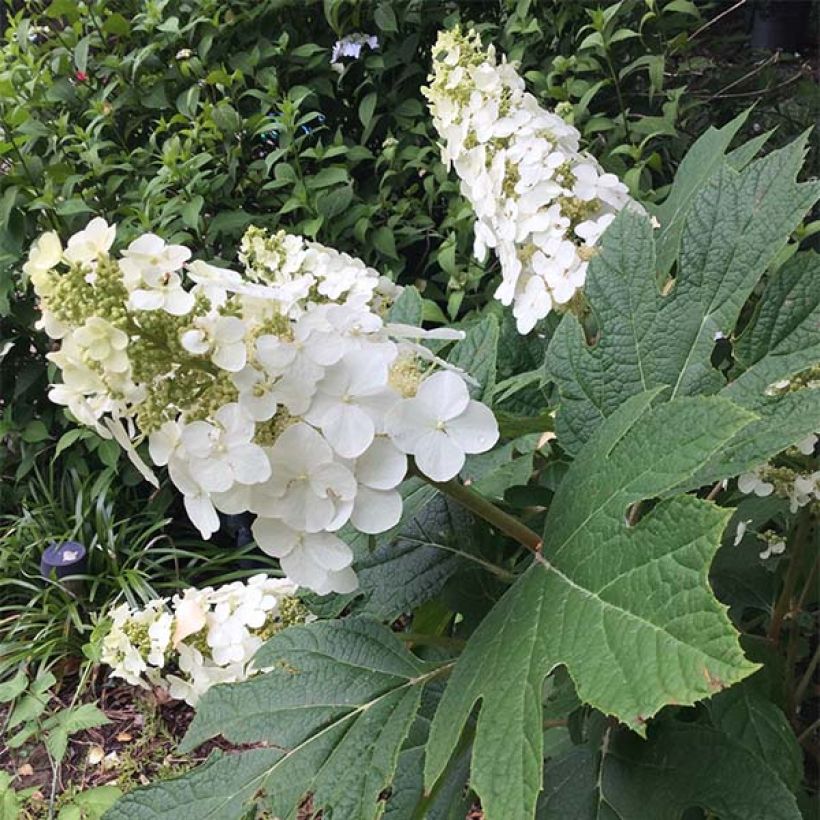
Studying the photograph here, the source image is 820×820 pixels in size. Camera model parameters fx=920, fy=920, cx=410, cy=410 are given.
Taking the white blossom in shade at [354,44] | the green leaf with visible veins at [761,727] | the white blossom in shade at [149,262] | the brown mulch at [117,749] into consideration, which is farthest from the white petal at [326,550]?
the white blossom in shade at [354,44]

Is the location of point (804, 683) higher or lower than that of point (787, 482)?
lower

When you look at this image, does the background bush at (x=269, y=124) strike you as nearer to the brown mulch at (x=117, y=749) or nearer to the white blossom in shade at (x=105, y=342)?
the brown mulch at (x=117, y=749)

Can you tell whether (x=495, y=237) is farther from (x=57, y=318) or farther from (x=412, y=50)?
(x=412, y=50)

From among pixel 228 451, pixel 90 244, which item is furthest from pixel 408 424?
pixel 90 244

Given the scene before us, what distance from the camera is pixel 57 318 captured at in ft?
2.06

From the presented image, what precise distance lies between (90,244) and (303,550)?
0.26 metres

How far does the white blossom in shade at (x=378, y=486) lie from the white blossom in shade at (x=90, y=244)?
0.23 metres

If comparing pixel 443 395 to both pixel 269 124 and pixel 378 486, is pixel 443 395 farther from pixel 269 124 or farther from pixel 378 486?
pixel 269 124

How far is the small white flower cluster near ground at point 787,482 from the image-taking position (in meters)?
0.79

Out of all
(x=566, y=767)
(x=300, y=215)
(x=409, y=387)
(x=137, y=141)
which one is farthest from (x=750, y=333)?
(x=137, y=141)

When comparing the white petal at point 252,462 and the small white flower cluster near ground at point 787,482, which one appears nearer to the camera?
the white petal at point 252,462

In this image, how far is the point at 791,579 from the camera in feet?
2.90

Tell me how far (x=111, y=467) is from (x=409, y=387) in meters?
2.06

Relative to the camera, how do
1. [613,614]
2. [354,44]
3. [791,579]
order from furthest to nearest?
[354,44] < [791,579] < [613,614]
